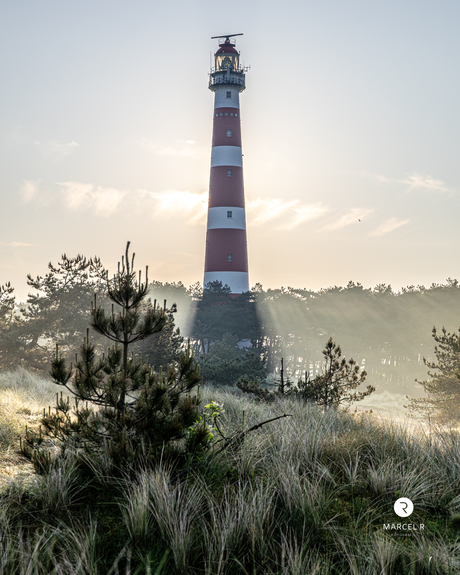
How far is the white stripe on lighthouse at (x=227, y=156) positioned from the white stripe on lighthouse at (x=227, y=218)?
11.4 feet

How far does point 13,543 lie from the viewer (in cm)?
398

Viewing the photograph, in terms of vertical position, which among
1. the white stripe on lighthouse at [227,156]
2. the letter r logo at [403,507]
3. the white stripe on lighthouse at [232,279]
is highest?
the white stripe on lighthouse at [227,156]

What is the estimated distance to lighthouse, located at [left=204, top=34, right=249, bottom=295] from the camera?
34.8m

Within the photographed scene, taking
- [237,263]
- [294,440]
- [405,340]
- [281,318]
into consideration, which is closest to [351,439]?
[294,440]

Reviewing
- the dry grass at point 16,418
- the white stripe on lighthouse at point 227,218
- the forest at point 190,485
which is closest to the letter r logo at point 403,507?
the forest at point 190,485

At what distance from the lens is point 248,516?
423 centimetres

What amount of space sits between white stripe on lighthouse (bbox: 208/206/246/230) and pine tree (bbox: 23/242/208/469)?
28749 millimetres

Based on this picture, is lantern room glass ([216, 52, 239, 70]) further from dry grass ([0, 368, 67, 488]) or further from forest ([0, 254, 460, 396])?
dry grass ([0, 368, 67, 488])

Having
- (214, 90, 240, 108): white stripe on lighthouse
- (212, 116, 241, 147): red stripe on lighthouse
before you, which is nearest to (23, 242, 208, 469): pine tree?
(212, 116, 241, 147): red stripe on lighthouse

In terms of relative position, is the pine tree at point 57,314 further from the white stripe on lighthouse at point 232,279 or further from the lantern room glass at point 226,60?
the lantern room glass at point 226,60

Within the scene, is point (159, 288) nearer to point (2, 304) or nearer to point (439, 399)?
point (2, 304)

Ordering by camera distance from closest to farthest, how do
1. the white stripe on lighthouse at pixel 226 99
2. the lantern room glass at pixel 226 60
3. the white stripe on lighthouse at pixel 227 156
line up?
the white stripe on lighthouse at pixel 227 156
the white stripe on lighthouse at pixel 226 99
the lantern room glass at pixel 226 60

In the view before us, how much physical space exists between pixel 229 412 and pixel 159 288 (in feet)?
137

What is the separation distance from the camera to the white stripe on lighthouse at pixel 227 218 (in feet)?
114
